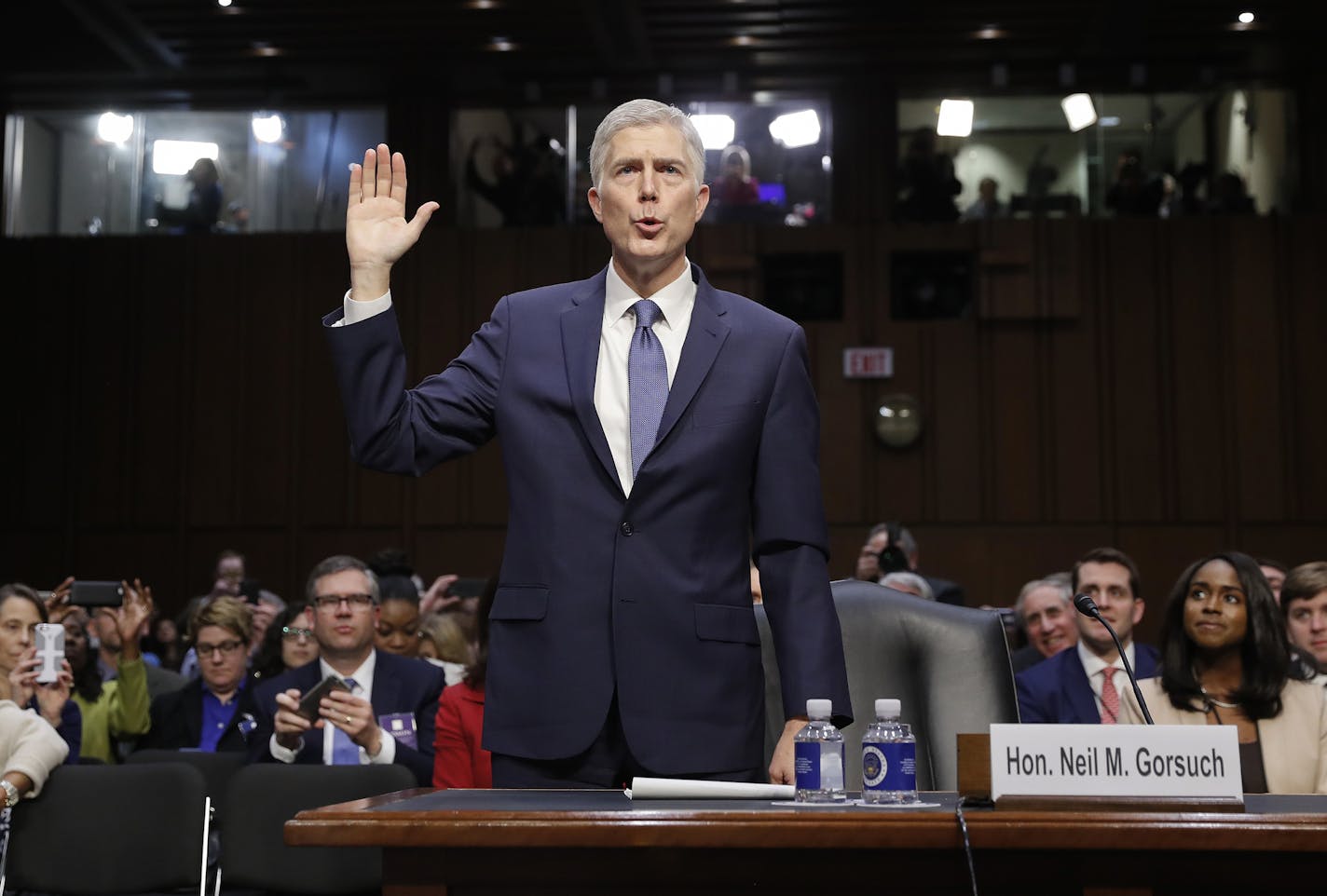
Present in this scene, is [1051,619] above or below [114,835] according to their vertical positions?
above

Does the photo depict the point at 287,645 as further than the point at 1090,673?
Yes

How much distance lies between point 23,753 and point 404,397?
236 centimetres

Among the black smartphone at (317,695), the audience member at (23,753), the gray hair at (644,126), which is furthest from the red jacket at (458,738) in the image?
the gray hair at (644,126)

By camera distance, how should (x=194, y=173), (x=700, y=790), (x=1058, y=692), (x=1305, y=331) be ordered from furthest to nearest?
(x=194, y=173) < (x=1305, y=331) < (x=1058, y=692) < (x=700, y=790)

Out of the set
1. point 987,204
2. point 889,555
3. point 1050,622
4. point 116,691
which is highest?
point 987,204

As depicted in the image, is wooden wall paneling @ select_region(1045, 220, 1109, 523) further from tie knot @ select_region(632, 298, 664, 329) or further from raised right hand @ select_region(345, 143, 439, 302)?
raised right hand @ select_region(345, 143, 439, 302)

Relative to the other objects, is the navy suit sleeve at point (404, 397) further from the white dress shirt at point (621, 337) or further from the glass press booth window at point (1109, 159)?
the glass press booth window at point (1109, 159)

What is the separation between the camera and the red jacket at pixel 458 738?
4055mm

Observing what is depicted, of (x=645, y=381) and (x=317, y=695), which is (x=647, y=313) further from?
(x=317, y=695)

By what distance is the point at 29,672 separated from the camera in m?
4.41

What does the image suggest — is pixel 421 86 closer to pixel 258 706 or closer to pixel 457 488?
pixel 457 488

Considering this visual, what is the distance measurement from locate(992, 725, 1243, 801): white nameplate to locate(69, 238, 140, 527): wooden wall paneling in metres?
10.9

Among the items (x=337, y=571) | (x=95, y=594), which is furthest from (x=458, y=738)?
(x=95, y=594)

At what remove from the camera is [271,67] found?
37.9 feet
